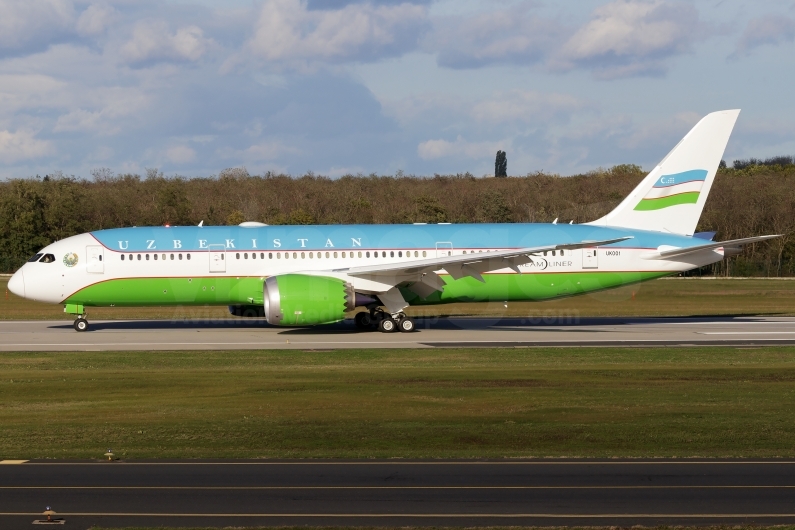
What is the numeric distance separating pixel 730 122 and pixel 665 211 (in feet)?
13.0

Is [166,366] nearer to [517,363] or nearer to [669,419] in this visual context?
[517,363]

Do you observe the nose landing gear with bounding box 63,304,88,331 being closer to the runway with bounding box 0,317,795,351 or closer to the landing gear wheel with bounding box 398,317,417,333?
the runway with bounding box 0,317,795,351

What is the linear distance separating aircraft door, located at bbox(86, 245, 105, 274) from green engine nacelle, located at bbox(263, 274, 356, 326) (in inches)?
245

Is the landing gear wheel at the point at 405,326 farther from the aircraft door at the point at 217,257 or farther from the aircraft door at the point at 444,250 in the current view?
the aircraft door at the point at 217,257

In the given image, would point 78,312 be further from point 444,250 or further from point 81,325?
point 444,250

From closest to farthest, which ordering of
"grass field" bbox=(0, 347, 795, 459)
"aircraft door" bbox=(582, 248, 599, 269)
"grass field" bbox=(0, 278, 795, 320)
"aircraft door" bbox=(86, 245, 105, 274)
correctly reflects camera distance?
1. "grass field" bbox=(0, 347, 795, 459)
2. "aircraft door" bbox=(86, 245, 105, 274)
3. "aircraft door" bbox=(582, 248, 599, 269)
4. "grass field" bbox=(0, 278, 795, 320)

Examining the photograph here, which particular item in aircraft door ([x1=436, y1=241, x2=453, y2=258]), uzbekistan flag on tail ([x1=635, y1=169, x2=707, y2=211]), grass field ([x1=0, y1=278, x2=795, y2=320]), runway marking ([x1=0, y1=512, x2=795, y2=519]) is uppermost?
uzbekistan flag on tail ([x1=635, y1=169, x2=707, y2=211])

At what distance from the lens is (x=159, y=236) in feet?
103

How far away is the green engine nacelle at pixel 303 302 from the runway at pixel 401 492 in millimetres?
15910

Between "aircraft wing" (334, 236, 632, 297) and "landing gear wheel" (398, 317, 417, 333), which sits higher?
"aircraft wing" (334, 236, 632, 297)

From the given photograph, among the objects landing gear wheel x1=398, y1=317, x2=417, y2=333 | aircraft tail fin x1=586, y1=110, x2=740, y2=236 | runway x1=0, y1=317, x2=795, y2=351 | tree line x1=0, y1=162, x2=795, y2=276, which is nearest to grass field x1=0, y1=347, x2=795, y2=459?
runway x1=0, y1=317, x2=795, y2=351

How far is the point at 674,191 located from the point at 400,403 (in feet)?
64.2

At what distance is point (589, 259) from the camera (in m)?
31.9

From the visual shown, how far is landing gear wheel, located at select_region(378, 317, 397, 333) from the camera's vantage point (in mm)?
30688
